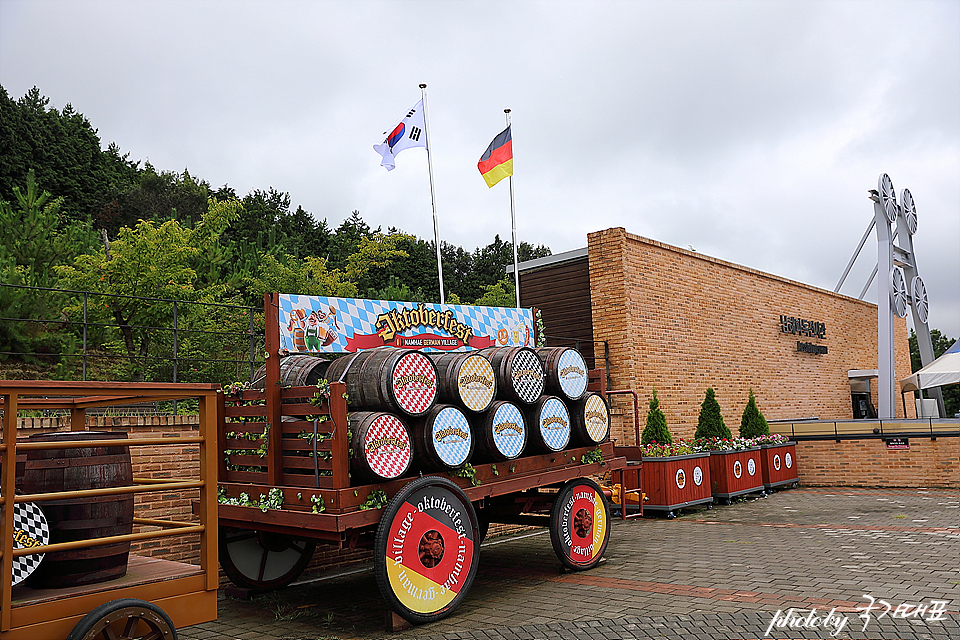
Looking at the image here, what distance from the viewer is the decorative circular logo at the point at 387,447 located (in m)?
5.40

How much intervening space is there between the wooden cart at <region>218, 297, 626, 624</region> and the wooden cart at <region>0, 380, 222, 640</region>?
1.08 m

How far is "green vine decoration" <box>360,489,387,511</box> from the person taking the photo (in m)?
5.35

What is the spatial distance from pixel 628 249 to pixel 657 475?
426cm

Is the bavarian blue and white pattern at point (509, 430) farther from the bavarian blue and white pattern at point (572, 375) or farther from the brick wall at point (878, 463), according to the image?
the brick wall at point (878, 463)

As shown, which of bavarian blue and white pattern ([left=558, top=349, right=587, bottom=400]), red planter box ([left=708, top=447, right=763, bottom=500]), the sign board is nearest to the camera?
bavarian blue and white pattern ([left=558, top=349, right=587, bottom=400])

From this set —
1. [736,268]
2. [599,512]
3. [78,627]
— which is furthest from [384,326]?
[736,268]

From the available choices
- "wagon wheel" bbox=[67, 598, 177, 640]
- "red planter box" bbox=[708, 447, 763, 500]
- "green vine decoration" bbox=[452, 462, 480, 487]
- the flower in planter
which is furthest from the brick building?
"wagon wheel" bbox=[67, 598, 177, 640]

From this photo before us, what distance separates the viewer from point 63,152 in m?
29.7

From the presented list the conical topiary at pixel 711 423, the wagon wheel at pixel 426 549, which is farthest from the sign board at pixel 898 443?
the wagon wheel at pixel 426 549

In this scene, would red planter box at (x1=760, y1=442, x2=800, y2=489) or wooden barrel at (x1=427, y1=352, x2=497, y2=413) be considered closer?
wooden barrel at (x1=427, y1=352, x2=497, y2=413)

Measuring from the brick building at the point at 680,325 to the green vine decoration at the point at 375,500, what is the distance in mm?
7625

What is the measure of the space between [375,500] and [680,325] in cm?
991

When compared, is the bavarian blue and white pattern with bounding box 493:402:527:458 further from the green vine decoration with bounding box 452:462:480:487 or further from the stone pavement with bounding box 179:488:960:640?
the stone pavement with bounding box 179:488:960:640

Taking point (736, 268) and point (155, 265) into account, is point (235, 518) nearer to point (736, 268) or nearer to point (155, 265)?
point (155, 265)
